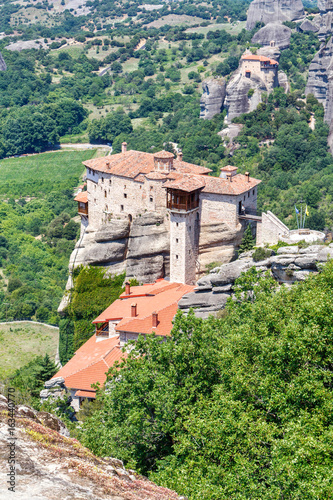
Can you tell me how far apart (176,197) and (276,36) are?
281ft

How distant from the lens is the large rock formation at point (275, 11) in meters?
143

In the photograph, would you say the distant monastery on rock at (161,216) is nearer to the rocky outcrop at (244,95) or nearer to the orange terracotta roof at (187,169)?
the orange terracotta roof at (187,169)

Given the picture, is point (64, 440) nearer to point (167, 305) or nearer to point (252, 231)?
point (167, 305)

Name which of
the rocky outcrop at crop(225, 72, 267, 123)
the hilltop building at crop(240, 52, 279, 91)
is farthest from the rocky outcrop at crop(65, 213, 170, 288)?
the hilltop building at crop(240, 52, 279, 91)

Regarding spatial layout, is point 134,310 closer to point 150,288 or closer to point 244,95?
point 150,288

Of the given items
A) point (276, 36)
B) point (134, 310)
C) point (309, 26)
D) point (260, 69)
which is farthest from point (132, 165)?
point (309, 26)

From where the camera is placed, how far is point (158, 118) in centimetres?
12156

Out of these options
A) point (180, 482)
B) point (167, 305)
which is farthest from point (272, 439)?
point (167, 305)

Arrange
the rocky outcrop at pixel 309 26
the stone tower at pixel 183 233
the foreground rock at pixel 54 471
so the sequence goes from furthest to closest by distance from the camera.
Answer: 1. the rocky outcrop at pixel 309 26
2. the stone tower at pixel 183 233
3. the foreground rock at pixel 54 471

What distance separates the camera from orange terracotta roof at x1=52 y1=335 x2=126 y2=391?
3934 centimetres

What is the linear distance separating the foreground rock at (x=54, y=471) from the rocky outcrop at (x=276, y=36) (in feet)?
375

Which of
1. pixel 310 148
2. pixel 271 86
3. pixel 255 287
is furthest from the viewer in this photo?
pixel 271 86

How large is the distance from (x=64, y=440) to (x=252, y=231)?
3285cm

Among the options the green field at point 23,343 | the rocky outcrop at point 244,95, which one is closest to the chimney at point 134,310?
the green field at point 23,343
